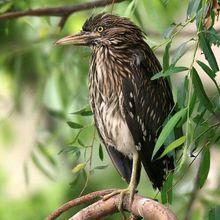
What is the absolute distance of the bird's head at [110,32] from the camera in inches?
165

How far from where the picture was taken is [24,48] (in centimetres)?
569

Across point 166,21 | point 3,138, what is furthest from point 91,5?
point 3,138

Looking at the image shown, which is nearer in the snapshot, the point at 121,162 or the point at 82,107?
the point at 121,162

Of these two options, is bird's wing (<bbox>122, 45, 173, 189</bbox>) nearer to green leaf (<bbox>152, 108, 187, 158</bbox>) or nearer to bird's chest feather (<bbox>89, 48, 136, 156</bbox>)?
bird's chest feather (<bbox>89, 48, 136, 156</bbox>)

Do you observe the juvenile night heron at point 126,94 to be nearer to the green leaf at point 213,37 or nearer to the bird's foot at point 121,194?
the bird's foot at point 121,194

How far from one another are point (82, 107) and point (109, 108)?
799 mm

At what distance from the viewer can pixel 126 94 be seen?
398cm

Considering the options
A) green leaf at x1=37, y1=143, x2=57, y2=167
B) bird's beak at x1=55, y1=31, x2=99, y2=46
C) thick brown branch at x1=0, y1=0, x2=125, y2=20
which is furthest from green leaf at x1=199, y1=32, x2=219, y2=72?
green leaf at x1=37, y1=143, x2=57, y2=167

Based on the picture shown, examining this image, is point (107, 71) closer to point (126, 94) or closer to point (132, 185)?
point (126, 94)

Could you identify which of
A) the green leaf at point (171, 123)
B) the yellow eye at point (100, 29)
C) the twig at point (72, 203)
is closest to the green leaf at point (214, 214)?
the green leaf at point (171, 123)

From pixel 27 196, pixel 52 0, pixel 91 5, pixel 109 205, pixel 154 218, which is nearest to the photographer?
pixel 154 218

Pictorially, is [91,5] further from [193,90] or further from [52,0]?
[193,90]

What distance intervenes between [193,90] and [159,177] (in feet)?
3.09

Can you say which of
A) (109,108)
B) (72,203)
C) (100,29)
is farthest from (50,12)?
(72,203)
